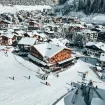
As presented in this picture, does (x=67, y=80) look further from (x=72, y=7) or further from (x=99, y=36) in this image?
(x=72, y=7)

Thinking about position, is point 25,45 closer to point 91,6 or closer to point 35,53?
point 35,53

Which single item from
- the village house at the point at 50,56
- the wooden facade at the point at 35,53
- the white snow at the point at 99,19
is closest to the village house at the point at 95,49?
the village house at the point at 50,56

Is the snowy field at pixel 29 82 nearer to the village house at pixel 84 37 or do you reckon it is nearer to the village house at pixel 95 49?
the village house at pixel 95 49

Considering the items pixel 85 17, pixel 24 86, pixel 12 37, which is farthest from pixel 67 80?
pixel 85 17

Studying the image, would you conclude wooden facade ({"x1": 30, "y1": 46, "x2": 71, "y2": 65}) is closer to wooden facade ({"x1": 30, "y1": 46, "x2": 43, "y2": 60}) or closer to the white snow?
wooden facade ({"x1": 30, "y1": 46, "x2": 43, "y2": 60})

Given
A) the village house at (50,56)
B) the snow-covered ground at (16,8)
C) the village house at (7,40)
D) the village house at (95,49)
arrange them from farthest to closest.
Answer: the snow-covered ground at (16,8) → the village house at (7,40) → the village house at (95,49) → the village house at (50,56)

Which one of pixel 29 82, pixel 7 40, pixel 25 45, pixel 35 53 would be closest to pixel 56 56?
pixel 35 53
